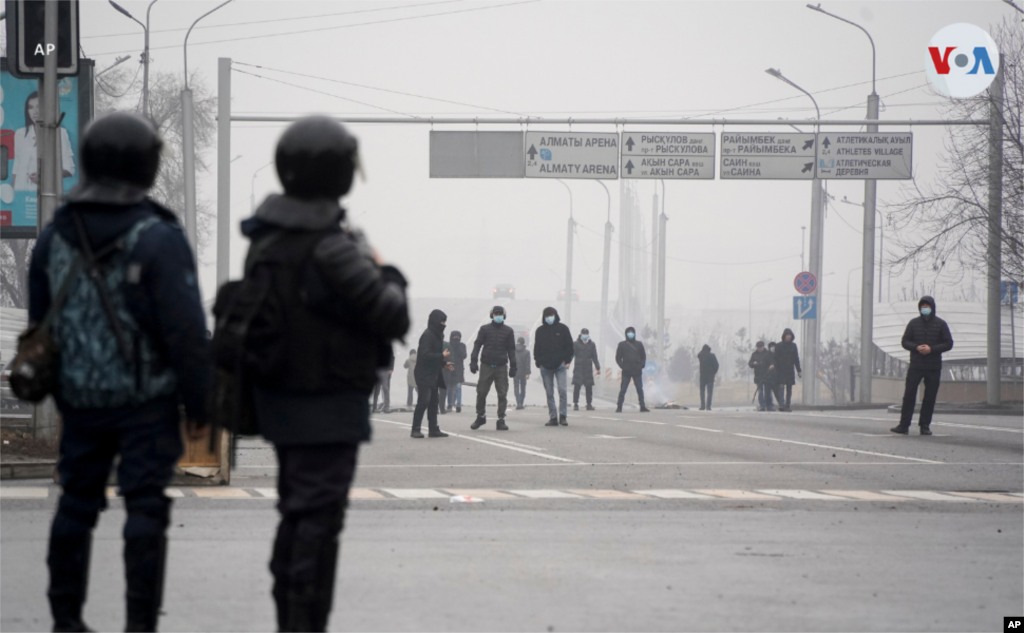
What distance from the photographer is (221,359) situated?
379cm

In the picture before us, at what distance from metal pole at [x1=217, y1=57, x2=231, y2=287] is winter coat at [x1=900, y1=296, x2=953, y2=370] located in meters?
13.3

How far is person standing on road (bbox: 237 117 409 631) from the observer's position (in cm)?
369

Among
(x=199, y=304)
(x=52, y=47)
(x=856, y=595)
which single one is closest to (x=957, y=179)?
(x=52, y=47)

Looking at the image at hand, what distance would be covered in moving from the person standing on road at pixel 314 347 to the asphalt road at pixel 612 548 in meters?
1.09

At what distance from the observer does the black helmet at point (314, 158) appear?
382 centimetres

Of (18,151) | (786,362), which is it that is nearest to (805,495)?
(18,151)

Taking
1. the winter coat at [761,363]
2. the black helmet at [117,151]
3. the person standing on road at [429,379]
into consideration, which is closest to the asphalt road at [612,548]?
the black helmet at [117,151]

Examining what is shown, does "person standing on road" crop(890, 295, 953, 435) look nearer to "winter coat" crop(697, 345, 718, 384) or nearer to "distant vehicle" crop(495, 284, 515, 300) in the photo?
"winter coat" crop(697, 345, 718, 384)

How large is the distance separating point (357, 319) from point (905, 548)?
14.2 ft

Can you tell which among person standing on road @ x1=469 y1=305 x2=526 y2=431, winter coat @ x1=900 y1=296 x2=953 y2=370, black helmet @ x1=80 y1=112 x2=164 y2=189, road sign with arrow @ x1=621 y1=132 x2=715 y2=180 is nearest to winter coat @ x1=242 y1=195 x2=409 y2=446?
black helmet @ x1=80 y1=112 x2=164 y2=189

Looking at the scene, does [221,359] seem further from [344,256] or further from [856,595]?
[856,595]

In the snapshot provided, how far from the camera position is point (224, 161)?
80.1 feet

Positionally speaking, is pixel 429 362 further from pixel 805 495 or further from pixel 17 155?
pixel 805 495

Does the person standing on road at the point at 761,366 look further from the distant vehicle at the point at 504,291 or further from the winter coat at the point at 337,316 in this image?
the distant vehicle at the point at 504,291
